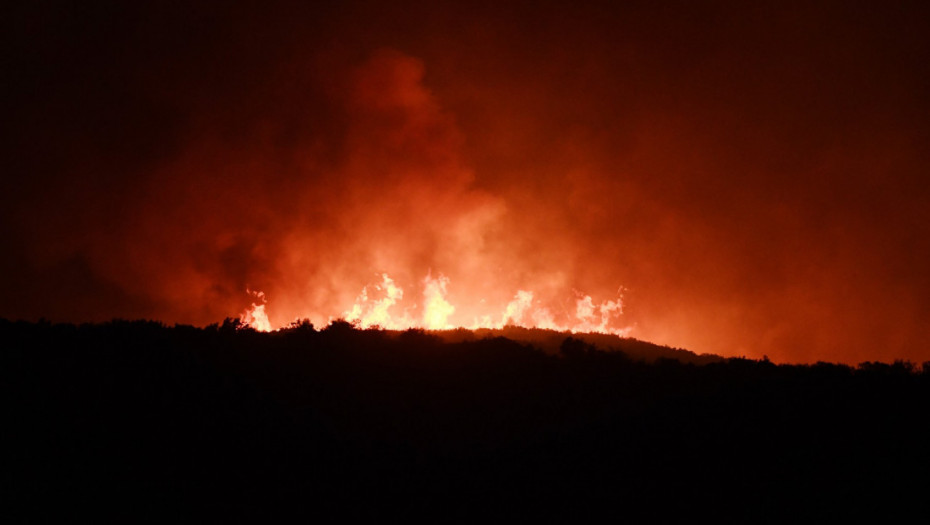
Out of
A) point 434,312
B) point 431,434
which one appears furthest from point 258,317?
point 431,434

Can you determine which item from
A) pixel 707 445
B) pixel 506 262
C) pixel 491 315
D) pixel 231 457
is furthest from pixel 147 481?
pixel 506 262

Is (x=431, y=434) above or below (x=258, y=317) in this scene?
below

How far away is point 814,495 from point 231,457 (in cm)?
933

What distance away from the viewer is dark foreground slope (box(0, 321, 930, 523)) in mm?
9695

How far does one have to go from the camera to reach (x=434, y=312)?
3266cm

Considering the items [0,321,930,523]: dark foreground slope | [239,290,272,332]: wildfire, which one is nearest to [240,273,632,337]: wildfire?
[239,290,272,332]: wildfire

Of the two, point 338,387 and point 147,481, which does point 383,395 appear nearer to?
point 338,387

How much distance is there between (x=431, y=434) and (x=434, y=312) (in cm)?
2067

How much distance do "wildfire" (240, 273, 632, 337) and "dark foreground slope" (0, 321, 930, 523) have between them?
1507cm

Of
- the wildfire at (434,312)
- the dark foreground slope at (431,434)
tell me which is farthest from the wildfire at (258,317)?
the dark foreground slope at (431,434)

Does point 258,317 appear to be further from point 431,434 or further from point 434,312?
point 431,434

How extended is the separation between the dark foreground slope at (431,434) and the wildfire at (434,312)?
593 inches

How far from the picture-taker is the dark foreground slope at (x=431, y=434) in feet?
31.8

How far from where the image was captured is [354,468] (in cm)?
1069
